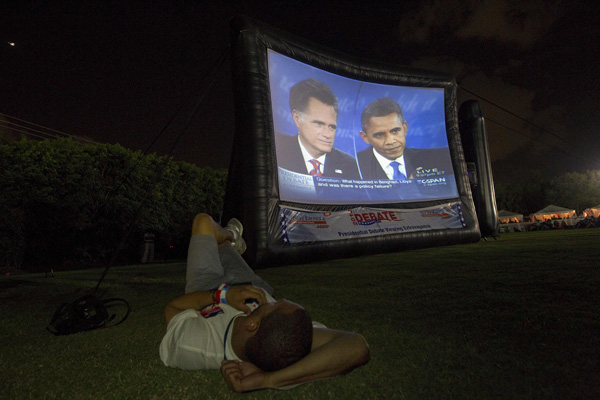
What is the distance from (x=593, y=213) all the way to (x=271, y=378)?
3921 cm

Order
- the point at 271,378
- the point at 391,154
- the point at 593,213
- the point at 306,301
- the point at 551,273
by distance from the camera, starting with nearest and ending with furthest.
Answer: the point at 271,378 < the point at 306,301 < the point at 551,273 < the point at 391,154 < the point at 593,213

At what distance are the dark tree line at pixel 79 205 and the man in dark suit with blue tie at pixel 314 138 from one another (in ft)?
18.1

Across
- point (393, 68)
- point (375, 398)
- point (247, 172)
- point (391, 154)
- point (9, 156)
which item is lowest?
point (375, 398)

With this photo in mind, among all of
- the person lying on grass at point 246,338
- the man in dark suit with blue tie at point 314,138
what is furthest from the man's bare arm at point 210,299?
the man in dark suit with blue tie at point 314,138

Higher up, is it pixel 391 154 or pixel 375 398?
pixel 391 154

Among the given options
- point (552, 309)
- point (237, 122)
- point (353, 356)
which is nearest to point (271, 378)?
point (353, 356)

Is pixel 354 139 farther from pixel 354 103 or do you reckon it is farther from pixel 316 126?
pixel 316 126

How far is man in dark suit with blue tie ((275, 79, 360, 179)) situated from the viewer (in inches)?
291

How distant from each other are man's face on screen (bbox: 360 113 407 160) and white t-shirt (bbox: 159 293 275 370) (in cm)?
802

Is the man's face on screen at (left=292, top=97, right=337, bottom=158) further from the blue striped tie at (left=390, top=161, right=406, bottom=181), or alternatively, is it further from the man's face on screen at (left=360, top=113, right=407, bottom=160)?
the blue striped tie at (left=390, top=161, right=406, bottom=181)

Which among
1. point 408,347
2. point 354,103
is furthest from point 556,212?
point 408,347

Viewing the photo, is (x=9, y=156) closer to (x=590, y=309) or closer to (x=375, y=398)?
(x=375, y=398)

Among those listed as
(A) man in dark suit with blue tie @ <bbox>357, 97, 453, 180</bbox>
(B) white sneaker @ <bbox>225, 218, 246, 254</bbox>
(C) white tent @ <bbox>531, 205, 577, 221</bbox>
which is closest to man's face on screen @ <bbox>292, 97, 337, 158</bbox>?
(A) man in dark suit with blue tie @ <bbox>357, 97, 453, 180</bbox>

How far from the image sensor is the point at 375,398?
50.6 inches
